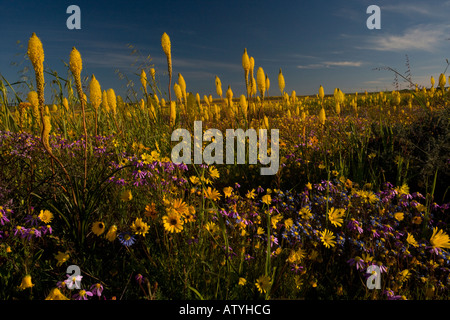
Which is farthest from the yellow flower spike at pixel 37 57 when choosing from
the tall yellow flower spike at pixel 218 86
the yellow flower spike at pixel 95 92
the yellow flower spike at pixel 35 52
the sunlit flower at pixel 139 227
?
the tall yellow flower spike at pixel 218 86

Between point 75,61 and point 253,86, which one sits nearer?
point 75,61

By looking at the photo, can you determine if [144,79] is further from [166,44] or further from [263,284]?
[263,284]

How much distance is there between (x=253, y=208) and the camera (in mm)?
2645

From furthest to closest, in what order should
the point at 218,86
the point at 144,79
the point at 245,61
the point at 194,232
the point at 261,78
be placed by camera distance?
the point at 218,86 → the point at 144,79 → the point at 261,78 → the point at 245,61 → the point at 194,232

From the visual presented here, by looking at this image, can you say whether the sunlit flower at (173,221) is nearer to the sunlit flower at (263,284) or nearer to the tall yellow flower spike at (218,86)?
the sunlit flower at (263,284)

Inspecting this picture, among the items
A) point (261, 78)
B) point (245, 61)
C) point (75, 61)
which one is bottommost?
point (75, 61)

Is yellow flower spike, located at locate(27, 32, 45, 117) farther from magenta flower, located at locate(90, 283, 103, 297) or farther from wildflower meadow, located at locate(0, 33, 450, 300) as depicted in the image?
magenta flower, located at locate(90, 283, 103, 297)

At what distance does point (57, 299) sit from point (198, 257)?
0.82 metres

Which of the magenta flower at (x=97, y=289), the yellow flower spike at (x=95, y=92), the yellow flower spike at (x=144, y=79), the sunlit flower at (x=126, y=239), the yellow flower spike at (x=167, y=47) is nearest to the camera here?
the magenta flower at (x=97, y=289)

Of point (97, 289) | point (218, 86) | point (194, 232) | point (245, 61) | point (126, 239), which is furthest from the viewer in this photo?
point (218, 86)

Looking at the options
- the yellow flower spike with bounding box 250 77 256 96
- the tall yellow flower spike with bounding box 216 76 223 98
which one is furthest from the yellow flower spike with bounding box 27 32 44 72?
the tall yellow flower spike with bounding box 216 76 223 98

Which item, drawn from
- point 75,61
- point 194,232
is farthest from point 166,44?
point 194,232
